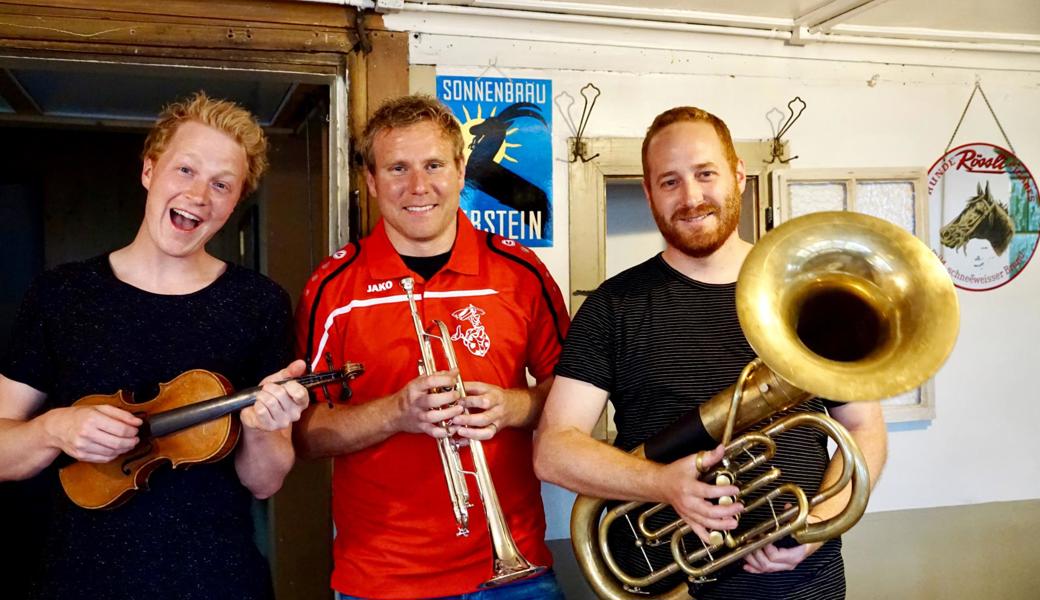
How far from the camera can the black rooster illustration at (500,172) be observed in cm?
271

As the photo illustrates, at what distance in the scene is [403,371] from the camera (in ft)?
6.60

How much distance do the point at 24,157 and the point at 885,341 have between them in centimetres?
522

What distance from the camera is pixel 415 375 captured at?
2012 millimetres

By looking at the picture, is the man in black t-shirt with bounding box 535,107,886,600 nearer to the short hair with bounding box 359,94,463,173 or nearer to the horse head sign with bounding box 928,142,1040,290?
the short hair with bounding box 359,94,463,173

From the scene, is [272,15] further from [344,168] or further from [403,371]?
[403,371]

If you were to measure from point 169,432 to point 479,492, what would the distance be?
0.73 metres

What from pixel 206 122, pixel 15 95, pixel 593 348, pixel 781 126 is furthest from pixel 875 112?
pixel 15 95

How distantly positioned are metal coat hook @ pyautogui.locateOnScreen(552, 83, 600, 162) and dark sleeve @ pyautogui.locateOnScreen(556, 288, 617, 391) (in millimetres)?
1026

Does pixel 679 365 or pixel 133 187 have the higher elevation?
pixel 133 187

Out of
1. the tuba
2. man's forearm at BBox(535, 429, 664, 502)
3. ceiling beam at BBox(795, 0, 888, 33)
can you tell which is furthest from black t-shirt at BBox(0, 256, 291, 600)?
ceiling beam at BBox(795, 0, 888, 33)

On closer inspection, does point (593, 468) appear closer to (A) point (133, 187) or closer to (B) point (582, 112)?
(B) point (582, 112)

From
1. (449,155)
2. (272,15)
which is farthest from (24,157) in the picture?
(449,155)

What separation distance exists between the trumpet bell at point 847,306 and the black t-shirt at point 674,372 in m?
0.24

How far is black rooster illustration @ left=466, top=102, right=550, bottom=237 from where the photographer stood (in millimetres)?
2711
